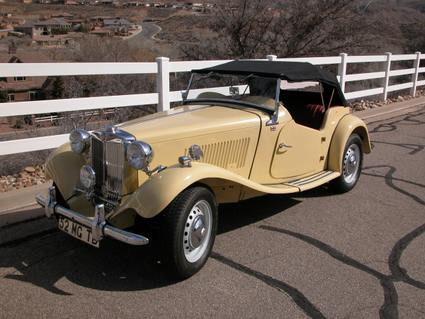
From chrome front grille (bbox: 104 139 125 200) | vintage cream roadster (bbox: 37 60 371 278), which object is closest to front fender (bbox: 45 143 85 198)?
vintage cream roadster (bbox: 37 60 371 278)

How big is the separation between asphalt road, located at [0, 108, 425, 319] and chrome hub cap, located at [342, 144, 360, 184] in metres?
0.62

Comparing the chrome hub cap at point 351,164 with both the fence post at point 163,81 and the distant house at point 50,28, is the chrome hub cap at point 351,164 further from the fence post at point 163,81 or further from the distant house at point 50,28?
the distant house at point 50,28

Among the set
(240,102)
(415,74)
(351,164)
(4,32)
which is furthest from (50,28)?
(240,102)

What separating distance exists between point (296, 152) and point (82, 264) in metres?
2.47

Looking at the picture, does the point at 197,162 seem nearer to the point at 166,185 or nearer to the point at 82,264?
the point at 166,185

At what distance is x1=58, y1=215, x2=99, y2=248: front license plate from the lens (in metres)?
3.55

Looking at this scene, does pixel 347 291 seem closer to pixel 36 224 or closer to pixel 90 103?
pixel 36 224

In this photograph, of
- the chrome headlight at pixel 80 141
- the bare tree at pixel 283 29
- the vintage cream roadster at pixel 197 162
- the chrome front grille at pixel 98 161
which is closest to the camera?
the vintage cream roadster at pixel 197 162

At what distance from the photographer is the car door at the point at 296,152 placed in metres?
4.83

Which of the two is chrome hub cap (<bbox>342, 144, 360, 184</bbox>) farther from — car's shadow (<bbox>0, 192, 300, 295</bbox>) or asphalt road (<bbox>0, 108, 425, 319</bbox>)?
car's shadow (<bbox>0, 192, 300, 295</bbox>)

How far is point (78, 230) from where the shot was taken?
3662mm

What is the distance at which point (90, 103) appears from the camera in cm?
631

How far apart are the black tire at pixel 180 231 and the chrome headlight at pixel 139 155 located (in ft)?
1.18

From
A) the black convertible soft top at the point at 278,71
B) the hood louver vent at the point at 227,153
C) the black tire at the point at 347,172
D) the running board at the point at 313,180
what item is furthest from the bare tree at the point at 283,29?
the hood louver vent at the point at 227,153
